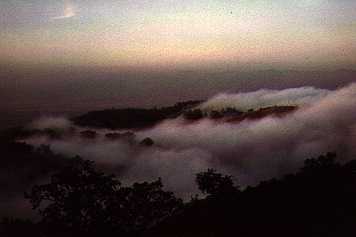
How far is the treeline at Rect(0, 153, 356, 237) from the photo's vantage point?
2.54 meters

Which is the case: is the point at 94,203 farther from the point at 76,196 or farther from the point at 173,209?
the point at 173,209

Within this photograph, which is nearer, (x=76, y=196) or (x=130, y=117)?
(x=130, y=117)

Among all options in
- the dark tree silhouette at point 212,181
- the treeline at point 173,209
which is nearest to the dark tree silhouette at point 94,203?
the treeline at point 173,209

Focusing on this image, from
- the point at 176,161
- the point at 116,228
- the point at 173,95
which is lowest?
the point at 116,228

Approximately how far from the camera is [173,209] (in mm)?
2660

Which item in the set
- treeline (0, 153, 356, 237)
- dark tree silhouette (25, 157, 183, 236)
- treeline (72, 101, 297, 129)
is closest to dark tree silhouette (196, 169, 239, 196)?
treeline (0, 153, 356, 237)

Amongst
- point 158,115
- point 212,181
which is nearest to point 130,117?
point 158,115

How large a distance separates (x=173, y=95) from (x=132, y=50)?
0.36m

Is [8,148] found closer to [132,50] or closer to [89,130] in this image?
[89,130]

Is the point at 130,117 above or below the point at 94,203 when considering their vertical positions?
above

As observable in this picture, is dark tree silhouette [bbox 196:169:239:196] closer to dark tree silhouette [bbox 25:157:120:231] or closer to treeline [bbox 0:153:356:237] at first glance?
treeline [bbox 0:153:356:237]

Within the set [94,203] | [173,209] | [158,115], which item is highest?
[158,115]

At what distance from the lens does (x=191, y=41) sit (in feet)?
8.41

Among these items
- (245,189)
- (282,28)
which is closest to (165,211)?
(245,189)
